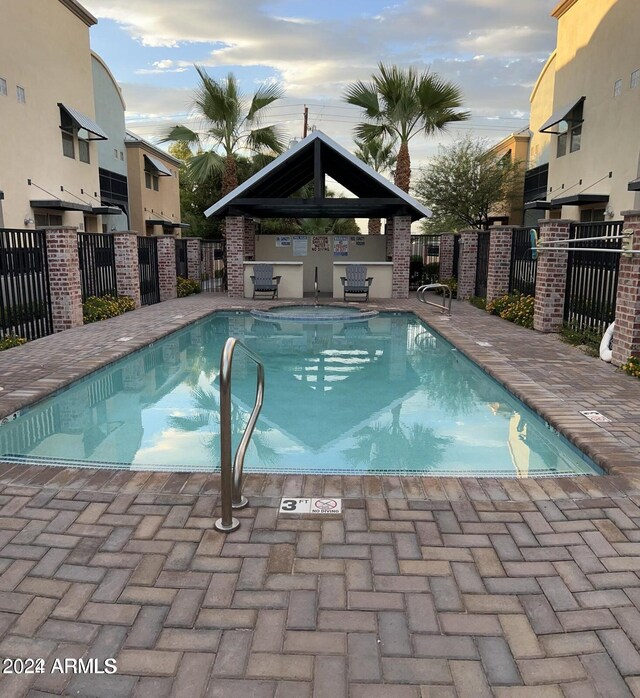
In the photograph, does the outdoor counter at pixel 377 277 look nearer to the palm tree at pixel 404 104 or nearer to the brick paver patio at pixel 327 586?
the palm tree at pixel 404 104

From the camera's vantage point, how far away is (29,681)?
1.95m

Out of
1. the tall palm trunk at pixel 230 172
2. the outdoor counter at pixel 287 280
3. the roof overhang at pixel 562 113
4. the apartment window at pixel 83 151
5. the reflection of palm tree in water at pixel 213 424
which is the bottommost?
the reflection of palm tree in water at pixel 213 424

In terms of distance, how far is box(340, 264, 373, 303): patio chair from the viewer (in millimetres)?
15242

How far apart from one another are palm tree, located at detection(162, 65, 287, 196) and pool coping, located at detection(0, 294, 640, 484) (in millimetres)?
6913

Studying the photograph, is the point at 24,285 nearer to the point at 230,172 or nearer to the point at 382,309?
the point at 382,309

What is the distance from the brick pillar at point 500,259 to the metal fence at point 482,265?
175cm

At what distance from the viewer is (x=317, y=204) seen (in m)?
14.8

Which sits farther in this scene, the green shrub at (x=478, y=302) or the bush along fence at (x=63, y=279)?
the green shrub at (x=478, y=302)

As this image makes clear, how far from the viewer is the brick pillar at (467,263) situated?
1579 centimetres

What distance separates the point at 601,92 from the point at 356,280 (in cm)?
919

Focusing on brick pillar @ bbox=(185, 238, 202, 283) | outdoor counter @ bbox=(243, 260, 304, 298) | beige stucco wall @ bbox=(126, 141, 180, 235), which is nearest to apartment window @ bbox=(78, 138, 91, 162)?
beige stucco wall @ bbox=(126, 141, 180, 235)

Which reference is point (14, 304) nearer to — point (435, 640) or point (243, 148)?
point (435, 640)

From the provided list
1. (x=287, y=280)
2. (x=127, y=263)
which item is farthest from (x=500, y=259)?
(x=127, y=263)

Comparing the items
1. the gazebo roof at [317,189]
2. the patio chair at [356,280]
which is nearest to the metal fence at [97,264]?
the gazebo roof at [317,189]
